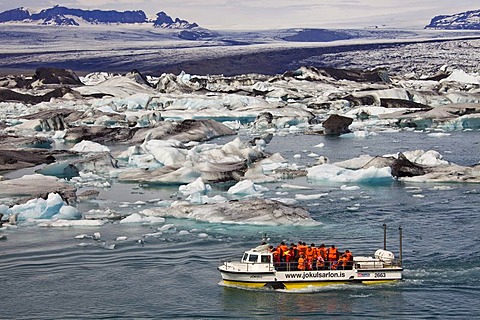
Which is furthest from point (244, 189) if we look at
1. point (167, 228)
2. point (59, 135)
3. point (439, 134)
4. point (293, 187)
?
point (59, 135)

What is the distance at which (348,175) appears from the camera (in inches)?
1236

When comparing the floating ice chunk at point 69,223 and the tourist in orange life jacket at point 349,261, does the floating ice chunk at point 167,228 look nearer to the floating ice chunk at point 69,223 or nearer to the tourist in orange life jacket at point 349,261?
the floating ice chunk at point 69,223

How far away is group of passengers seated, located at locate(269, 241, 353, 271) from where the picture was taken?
20.2 meters

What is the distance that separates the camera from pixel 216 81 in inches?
3142

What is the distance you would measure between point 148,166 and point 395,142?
44.3 ft

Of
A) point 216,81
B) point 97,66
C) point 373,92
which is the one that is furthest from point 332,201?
point 97,66

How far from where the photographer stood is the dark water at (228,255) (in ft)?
61.0

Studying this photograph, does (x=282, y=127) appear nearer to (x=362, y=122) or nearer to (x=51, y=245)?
(x=362, y=122)

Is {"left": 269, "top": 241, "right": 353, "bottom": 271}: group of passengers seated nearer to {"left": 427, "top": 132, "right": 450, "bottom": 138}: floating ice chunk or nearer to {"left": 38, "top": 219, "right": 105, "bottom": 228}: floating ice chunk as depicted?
{"left": 38, "top": 219, "right": 105, "bottom": 228}: floating ice chunk

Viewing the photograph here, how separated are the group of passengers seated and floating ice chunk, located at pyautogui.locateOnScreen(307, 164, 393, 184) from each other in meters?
10.8

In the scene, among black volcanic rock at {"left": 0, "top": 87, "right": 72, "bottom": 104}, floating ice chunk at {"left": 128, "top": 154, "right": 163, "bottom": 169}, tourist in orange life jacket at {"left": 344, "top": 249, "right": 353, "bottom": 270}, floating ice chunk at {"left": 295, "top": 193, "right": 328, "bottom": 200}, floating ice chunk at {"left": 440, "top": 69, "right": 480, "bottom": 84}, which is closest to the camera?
tourist in orange life jacket at {"left": 344, "top": 249, "right": 353, "bottom": 270}

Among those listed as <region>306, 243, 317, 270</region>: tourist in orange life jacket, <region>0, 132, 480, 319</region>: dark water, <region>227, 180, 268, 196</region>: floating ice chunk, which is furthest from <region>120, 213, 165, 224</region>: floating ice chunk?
<region>306, 243, 317, 270</region>: tourist in orange life jacket

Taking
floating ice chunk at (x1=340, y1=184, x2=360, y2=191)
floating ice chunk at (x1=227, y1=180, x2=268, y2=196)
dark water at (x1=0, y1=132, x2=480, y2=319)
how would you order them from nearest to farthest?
dark water at (x1=0, y1=132, x2=480, y2=319)
floating ice chunk at (x1=227, y1=180, x2=268, y2=196)
floating ice chunk at (x1=340, y1=184, x2=360, y2=191)

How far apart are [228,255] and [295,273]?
244cm
